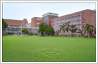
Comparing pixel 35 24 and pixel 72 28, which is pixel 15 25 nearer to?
pixel 35 24

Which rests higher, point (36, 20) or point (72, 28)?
point (36, 20)

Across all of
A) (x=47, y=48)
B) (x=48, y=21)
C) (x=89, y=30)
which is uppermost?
(x=48, y=21)

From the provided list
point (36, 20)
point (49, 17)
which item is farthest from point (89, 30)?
point (36, 20)

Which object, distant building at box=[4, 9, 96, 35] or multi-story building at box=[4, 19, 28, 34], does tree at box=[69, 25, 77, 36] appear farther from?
multi-story building at box=[4, 19, 28, 34]

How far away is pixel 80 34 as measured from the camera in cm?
387

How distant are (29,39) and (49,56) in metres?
0.40

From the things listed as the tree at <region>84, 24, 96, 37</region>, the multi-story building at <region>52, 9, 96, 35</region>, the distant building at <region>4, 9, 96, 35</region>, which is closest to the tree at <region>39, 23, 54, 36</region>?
the distant building at <region>4, 9, 96, 35</region>

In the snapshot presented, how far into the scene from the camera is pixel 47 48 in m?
3.85

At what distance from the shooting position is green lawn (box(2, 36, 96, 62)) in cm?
381

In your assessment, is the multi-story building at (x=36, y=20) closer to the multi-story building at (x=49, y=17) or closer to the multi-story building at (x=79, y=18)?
the multi-story building at (x=49, y=17)

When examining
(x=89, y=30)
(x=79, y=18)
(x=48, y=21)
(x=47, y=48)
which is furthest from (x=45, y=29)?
(x=89, y=30)

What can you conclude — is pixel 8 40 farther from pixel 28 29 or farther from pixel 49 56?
pixel 49 56

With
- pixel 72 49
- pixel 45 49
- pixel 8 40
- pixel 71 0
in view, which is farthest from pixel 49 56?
pixel 71 0

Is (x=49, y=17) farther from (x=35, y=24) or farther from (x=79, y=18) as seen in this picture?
(x=79, y=18)
